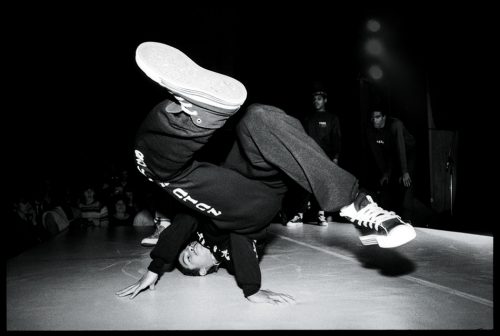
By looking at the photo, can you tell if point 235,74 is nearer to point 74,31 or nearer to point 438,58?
point 74,31

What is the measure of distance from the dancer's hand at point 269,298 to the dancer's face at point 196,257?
47 cm

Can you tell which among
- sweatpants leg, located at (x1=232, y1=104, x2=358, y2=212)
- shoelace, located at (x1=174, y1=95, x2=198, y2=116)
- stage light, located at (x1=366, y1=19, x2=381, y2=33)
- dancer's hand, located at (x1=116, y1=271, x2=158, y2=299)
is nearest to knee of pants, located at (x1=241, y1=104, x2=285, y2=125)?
sweatpants leg, located at (x1=232, y1=104, x2=358, y2=212)

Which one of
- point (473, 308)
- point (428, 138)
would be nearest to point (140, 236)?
point (473, 308)

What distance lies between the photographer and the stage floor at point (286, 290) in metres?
1.33

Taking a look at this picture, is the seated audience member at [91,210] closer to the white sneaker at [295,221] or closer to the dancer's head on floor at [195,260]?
the white sneaker at [295,221]

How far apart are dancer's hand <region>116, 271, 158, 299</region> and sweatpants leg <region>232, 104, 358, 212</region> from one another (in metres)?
0.77

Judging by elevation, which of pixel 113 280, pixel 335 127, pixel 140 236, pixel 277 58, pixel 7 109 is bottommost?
pixel 140 236

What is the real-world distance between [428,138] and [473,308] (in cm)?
370

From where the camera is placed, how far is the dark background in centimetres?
439

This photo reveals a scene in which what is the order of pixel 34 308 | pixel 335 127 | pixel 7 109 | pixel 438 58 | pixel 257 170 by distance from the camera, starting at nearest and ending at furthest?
pixel 34 308 < pixel 257 170 < pixel 335 127 < pixel 438 58 < pixel 7 109

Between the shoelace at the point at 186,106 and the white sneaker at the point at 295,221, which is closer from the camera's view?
the shoelace at the point at 186,106

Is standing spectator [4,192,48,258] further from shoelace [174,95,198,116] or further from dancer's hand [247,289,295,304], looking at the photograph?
shoelace [174,95,198,116]

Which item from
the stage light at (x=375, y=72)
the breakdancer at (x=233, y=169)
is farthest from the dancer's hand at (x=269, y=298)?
the stage light at (x=375, y=72)

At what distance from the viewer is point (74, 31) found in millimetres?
5027
